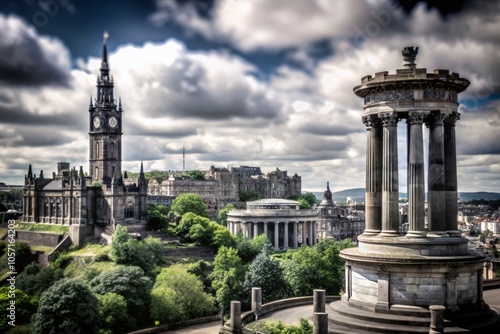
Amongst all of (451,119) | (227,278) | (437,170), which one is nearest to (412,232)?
(437,170)

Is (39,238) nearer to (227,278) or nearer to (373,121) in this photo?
(227,278)

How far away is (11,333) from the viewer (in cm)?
4956

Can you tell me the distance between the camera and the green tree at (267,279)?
5934 centimetres

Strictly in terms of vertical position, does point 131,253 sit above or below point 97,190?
below

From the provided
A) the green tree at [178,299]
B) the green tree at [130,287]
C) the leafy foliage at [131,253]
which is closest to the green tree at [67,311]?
the green tree at [130,287]

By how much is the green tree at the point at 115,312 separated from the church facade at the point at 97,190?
123ft

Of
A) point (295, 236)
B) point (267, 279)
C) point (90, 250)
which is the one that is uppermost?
point (90, 250)

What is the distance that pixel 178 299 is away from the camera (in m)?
62.0

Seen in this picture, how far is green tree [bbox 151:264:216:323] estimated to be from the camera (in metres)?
59.8

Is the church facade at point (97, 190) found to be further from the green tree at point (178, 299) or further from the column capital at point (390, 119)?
the column capital at point (390, 119)

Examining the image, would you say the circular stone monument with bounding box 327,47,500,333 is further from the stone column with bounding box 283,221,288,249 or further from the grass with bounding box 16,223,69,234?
the stone column with bounding box 283,221,288,249

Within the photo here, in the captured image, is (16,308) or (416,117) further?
(16,308)

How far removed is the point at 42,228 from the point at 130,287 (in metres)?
45.2

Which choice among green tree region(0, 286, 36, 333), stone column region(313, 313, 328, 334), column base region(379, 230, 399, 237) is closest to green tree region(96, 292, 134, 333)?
green tree region(0, 286, 36, 333)
